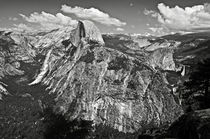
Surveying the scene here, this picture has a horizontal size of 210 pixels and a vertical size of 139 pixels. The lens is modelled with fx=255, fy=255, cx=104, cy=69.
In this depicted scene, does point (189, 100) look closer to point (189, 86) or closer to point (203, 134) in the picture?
point (189, 86)

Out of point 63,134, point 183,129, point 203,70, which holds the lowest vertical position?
point 63,134

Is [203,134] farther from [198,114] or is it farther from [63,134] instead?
[63,134]

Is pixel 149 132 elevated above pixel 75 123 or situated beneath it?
elevated above

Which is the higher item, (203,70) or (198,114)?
(203,70)

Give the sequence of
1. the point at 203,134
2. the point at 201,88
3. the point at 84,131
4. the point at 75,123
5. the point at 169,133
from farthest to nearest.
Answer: the point at 75,123
the point at 84,131
the point at 201,88
the point at 169,133
the point at 203,134

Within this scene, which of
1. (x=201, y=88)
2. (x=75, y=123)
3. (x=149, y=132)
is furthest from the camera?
(x=75, y=123)

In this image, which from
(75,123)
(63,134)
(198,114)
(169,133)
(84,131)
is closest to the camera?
(198,114)

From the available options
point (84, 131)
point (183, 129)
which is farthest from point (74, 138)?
point (183, 129)

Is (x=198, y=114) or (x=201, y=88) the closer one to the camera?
(x=198, y=114)

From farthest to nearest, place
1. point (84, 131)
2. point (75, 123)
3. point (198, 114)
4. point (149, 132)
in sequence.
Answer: point (75, 123) → point (84, 131) → point (149, 132) → point (198, 114)
